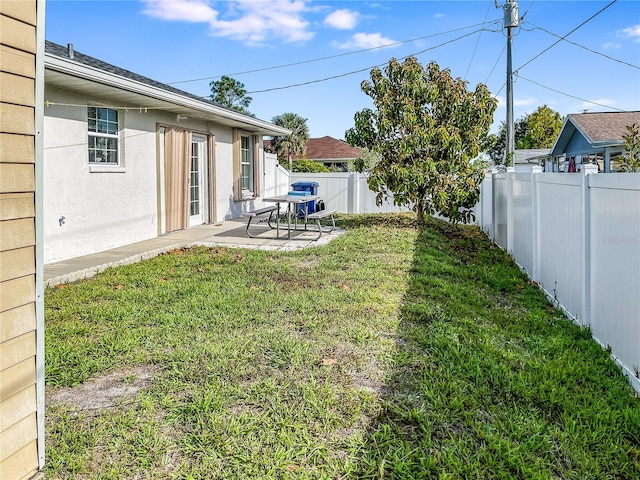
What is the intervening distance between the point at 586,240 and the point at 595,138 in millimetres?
15031

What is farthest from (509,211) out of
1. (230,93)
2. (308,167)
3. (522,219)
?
(230,93)

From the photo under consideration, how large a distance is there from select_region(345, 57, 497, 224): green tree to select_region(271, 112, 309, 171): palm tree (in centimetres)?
2613

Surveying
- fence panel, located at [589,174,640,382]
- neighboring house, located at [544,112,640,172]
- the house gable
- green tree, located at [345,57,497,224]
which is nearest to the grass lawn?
fence panel, located at [589,174,640,382]

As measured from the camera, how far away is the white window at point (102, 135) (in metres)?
7.65

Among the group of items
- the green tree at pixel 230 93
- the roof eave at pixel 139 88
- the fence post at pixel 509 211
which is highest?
the green tree at pixel 230 93

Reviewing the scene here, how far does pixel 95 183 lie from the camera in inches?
303

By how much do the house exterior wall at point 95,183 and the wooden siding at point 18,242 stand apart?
5163mm

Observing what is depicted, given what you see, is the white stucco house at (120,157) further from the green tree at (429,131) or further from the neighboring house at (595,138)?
the neighboring house at (595,138)

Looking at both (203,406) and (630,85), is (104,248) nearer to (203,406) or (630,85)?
(203,406)

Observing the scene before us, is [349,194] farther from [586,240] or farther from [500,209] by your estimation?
[586,240]

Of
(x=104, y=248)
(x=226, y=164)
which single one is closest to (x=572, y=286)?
(x=104, y=248)

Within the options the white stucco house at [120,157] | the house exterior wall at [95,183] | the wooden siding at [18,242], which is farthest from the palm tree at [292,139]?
the wooden siding at [18,242]

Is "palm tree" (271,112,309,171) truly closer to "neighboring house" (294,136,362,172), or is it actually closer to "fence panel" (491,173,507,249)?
"neighboring house" (294,136,362,172)

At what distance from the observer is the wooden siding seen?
1.98 meters
